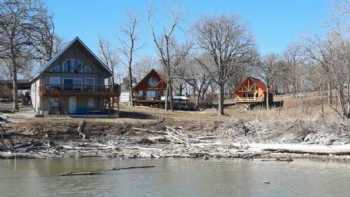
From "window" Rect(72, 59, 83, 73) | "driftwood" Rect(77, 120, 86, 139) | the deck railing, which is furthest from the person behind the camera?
"window" Rect(72, 59, 83, 73)

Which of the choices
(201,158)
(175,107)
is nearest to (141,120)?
(201,158)

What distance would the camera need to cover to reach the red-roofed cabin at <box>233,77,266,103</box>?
93912 millimetres

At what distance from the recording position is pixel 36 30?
60.2 meters

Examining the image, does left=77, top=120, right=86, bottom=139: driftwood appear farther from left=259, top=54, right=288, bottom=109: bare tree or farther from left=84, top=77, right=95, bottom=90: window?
left=259, top=54, right=288, bottom=109: bare tree

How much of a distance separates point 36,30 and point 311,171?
1376 inches

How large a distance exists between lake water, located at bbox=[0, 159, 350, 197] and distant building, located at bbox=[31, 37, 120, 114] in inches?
773

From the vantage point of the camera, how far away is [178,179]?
103 feet

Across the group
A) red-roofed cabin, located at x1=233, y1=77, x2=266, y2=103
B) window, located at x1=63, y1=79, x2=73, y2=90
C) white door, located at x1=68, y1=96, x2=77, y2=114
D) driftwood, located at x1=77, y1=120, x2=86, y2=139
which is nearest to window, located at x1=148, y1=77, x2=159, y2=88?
red-roofed cabin, located at x1=233, y1=77, x2=266, y2=103

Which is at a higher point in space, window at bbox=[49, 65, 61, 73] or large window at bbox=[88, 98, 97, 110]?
window at bbox=[49, 65, 61, 73]

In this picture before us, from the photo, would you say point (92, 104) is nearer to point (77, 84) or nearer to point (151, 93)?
point (77, 84)

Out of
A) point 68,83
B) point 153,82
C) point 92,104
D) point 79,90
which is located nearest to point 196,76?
point 153,82

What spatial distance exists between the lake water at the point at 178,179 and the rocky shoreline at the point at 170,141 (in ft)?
8.07

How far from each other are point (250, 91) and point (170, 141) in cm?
5137

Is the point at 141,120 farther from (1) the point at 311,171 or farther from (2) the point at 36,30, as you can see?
(1) the point at 311,171
